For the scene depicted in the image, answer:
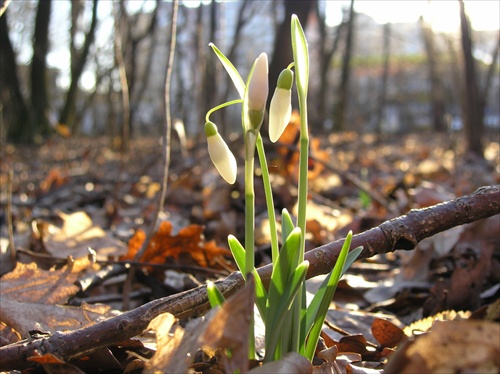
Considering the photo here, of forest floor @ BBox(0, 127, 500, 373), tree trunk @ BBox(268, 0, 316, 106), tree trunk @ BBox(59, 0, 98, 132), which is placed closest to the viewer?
forest floor @ BBox(0, 127, 500, 373)

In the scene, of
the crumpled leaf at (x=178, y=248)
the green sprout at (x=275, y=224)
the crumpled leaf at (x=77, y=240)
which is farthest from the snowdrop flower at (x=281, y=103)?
the crumpled leaf at (x=77, y=240)

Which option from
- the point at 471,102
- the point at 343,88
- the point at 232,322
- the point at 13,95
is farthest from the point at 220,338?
the point at 343,88

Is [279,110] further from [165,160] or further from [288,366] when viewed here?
[165,160]

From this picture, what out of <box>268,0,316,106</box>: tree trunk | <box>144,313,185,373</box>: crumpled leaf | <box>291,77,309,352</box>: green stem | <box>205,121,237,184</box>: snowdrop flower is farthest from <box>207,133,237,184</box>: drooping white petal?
<box>268,0,316,106</box>: tree trunk

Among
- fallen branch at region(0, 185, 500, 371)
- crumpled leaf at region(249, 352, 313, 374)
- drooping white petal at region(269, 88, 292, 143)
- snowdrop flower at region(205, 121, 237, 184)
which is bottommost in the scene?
crumpled leaf at region(249, 352, 313, 374)

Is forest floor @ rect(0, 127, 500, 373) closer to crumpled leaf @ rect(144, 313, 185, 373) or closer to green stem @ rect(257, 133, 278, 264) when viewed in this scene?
crumpled leaf @ rect(144, 313, 185, 373)

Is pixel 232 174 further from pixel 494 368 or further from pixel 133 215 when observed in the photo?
pixel 133 215

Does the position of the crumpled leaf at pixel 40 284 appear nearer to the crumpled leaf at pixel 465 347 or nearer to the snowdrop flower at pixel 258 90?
the snowdrop flower at pixel 258 90
